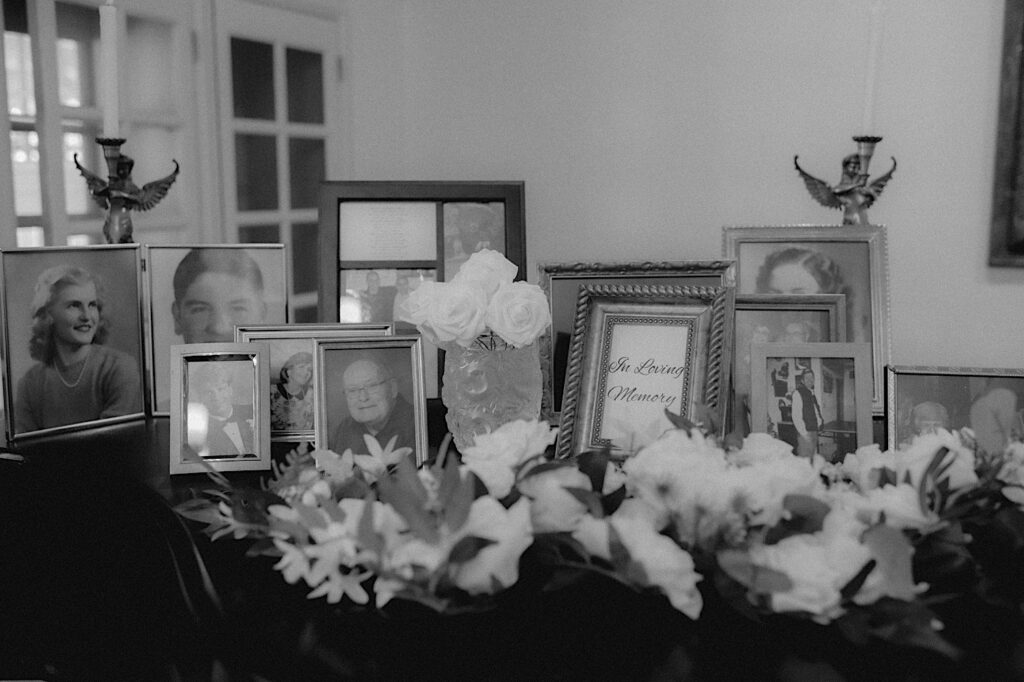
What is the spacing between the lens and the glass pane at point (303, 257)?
2.77 meters

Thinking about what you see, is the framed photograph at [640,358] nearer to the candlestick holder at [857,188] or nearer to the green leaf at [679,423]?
the green leaf at [679,423]

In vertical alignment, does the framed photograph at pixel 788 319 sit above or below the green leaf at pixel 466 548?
above

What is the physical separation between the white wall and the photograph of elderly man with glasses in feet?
3.19

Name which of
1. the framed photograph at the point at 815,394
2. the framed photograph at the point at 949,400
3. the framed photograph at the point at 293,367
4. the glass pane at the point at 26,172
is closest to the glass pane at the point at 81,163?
the glass pane at the point at 26,172

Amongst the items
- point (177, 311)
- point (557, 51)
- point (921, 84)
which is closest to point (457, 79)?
point (557, 51)

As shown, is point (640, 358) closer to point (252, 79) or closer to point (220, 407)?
point (220, 407)

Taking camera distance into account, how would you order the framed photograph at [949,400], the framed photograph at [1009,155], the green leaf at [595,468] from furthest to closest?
1. the framed photograph at [1009,155]
2. the framed photograph at [949,400]
3. the green leaf at [595,468]

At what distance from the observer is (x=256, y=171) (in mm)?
2664

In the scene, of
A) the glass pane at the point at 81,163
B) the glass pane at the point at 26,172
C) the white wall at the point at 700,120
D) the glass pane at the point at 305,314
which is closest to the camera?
the white wall at the point at 700,120

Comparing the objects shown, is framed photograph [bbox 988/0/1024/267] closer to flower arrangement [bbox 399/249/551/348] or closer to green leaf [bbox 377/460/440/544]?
flower arrangement [bbox 399/249/551/348]

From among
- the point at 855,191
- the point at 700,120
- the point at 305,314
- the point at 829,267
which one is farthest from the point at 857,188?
the point at 305,314

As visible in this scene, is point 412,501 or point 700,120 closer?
point 412,501

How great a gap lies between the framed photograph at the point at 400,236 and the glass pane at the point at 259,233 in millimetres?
1211

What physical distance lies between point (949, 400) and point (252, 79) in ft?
7.07
